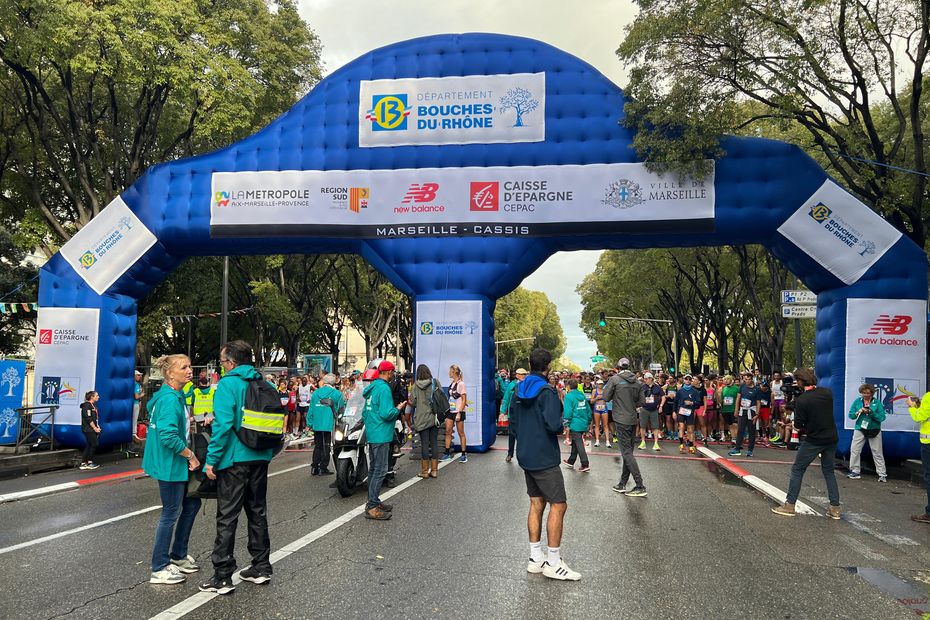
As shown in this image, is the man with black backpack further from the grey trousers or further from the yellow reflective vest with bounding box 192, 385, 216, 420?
the grey trousers

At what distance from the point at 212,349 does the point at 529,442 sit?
37.5 m

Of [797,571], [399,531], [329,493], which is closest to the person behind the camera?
[797,571]

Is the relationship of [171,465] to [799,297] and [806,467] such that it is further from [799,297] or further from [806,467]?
[799,297]

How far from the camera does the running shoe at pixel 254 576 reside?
17.0 feet

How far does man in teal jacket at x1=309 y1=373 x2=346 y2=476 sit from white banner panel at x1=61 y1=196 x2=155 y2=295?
19.6ft

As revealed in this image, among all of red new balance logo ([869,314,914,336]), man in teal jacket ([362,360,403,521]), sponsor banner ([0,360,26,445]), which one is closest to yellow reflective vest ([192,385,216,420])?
man in teal jacket ([362,360,403,521])

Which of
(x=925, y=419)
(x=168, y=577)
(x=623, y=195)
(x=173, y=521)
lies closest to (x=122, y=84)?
(x=623, y=195)

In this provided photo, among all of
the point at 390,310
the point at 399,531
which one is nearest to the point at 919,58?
the point at 399,531

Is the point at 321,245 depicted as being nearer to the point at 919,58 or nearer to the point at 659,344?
the point at 919,58

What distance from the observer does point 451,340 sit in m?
14.5

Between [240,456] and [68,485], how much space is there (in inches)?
281

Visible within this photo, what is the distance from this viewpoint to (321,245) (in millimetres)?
15391

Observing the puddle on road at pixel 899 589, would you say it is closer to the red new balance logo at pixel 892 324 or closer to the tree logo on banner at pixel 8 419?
the red new balance logo at pixel 892 324

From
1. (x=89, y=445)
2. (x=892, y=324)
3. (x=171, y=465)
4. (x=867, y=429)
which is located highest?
(x=892, y=324)
